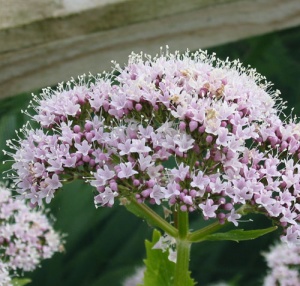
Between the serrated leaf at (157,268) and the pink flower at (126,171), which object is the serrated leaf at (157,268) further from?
the pink flower at (126,171)

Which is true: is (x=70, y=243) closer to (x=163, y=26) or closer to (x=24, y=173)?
(x=163, y=26)

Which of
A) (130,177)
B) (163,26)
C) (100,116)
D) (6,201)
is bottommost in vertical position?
(130,177)

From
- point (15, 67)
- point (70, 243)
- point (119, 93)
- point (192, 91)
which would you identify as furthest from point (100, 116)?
point (70, 243)

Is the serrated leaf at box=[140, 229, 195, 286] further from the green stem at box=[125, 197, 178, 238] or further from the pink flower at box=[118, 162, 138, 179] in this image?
the pink flower at box=[118, 162, 138, 179]

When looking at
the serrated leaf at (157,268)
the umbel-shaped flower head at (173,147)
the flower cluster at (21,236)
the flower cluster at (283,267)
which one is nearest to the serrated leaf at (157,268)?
the serrated leaf at (157,268)

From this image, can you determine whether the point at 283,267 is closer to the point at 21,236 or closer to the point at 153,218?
the point at 21,236

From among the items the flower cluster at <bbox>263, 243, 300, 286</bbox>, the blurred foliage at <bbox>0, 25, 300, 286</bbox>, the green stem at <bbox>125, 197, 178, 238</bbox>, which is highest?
the blurred foliage at <bbox>0, 25, 300, 286</bbox>

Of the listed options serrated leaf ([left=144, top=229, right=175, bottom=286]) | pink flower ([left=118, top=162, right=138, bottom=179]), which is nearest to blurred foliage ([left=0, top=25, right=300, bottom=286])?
serrated leaf ([left=144, top=229, right=175, bottom=286])
